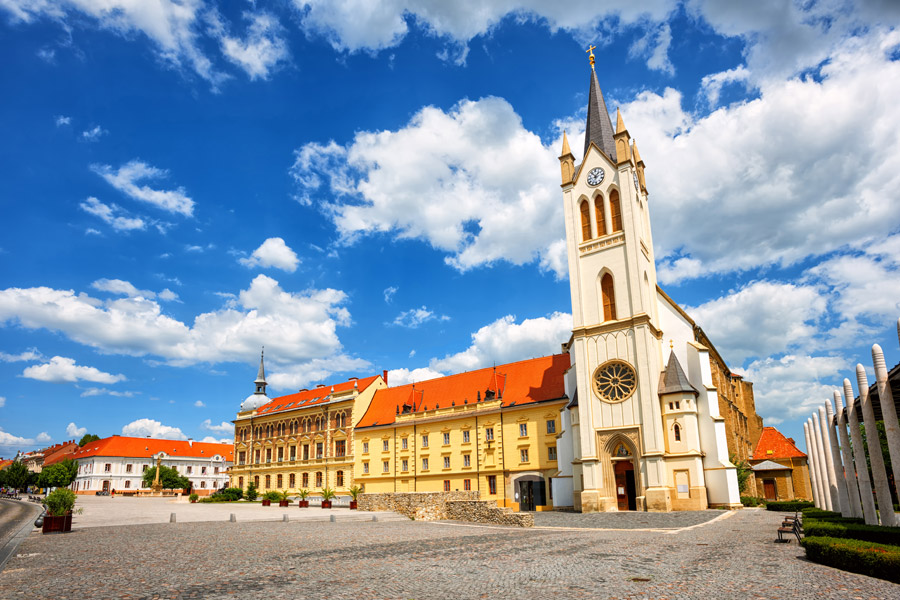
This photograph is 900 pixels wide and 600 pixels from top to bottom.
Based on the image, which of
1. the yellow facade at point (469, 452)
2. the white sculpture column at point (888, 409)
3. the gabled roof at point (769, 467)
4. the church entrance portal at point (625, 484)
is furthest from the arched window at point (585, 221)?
the white sculpture column at point (888, 409)

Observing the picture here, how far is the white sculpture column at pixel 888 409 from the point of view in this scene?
→ 1478 cm

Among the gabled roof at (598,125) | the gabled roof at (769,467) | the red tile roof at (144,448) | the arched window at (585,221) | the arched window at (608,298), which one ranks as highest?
the gabled roof at (598,125)

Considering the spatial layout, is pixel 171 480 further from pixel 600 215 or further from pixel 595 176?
pixel 595 176

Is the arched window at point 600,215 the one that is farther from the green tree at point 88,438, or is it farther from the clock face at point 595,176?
the green tree at point 88,438

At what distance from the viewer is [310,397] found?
7150 centimetres

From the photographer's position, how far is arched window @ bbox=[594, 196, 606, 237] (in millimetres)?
43594

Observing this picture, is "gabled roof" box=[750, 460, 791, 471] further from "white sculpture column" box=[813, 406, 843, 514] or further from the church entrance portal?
"white sculpture column" box=[813, 406, 843, 514]

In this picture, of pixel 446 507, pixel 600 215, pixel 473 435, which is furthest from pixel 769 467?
pixel 446 507

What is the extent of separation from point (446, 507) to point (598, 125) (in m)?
32.5

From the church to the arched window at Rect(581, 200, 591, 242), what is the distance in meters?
0.09

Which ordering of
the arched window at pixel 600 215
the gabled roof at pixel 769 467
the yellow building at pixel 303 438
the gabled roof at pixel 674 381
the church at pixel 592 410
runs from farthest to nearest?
the yellow building at pixel 303 438
the gabled roof at pixel 769 467
the arched window at pixel 600 215
the gabled roof at pixel 674 381
the church at pixel 592 410

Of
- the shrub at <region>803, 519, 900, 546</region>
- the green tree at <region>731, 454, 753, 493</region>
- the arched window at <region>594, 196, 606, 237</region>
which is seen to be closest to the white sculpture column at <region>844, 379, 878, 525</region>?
the shrub at <region>803, 519, 900, 546</region>

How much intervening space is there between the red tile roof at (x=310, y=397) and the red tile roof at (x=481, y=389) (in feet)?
7.68

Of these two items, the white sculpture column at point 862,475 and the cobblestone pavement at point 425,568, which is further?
the white sculpture column at point 862,475
